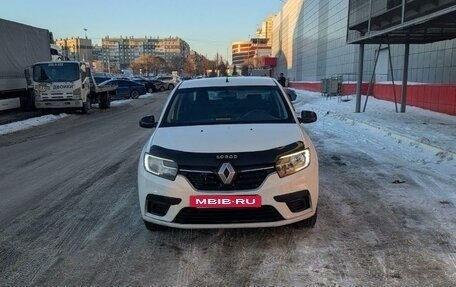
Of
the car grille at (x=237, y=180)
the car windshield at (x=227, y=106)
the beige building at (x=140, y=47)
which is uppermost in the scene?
the beige building at (x=140, y=47)

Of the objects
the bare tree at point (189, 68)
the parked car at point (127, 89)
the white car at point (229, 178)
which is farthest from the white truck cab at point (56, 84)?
the bare tree at point (189, 68)

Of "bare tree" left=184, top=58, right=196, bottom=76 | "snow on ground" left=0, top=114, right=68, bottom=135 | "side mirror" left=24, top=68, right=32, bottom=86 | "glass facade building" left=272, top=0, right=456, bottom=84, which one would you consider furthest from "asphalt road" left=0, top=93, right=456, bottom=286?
"bare tree" left=184, top=58, right=196, bottom=76

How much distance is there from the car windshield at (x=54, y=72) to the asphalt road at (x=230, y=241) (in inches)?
564

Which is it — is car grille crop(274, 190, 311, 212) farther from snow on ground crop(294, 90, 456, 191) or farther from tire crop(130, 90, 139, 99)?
tire crop(130, 90, 139, 99)

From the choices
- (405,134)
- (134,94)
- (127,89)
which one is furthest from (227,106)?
(134,94)

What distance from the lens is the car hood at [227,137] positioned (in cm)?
462

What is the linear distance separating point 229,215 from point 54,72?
18.9 m

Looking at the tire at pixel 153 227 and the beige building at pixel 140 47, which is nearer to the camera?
the tire at pixel 153 227

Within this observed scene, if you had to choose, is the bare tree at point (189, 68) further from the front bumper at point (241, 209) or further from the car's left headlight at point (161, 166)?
the front bumper at point (241, 209)

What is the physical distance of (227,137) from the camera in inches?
191

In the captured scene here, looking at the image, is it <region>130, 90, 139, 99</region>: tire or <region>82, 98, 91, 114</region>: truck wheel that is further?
<region>130, 90, 139, 99</region>: tire

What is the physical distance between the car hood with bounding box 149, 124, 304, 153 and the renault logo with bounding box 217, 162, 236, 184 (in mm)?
202

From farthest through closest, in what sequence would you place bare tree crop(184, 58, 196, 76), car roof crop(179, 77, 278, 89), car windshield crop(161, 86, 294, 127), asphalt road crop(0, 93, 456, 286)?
bare tree crop(184, 58, 196, 76) → car roof crop(179, 77, 278, 89) → car windshield crop(161, 86, 294, 127) → asphalt road crop(0, 93, 456, 286)

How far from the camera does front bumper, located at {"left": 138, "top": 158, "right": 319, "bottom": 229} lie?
175 inches
